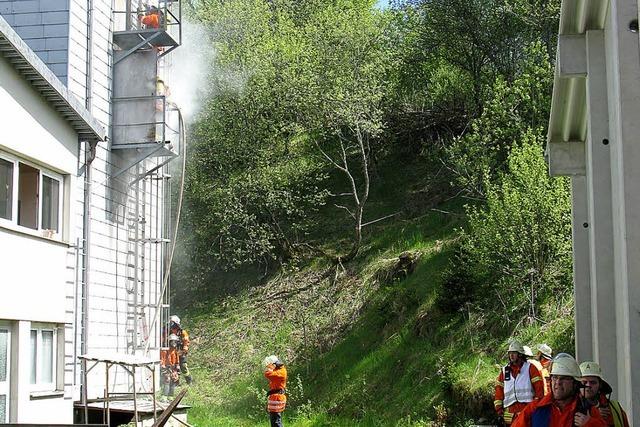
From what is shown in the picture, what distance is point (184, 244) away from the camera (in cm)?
3372

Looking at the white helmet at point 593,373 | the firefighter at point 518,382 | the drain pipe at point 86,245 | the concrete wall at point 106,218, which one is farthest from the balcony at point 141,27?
the white helmet at point 593,373

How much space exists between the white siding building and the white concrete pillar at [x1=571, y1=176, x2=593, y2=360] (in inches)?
315

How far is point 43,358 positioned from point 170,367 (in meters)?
8.01

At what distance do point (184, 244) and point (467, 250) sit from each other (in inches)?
562

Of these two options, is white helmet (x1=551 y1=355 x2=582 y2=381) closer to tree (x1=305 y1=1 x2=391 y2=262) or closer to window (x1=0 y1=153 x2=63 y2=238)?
window (x1=0 y1=153 x2=63 y2=238)

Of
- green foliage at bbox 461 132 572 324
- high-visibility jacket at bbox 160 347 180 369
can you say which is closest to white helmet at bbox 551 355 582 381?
green foliage at bbox 461 132 572 324

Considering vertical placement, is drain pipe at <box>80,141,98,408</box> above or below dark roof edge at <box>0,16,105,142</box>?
below

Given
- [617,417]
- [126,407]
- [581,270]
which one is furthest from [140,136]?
[617,417]

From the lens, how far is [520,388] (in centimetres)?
1188

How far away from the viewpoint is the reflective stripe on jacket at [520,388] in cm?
1178

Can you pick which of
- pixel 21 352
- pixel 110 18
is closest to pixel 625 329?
pixel 21 352

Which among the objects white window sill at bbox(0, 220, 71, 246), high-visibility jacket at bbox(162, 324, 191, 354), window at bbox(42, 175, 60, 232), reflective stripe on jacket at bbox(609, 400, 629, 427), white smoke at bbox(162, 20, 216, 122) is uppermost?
white smoke at bbox(162, 20, 216, 122)

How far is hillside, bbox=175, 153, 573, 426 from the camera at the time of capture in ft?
68.8

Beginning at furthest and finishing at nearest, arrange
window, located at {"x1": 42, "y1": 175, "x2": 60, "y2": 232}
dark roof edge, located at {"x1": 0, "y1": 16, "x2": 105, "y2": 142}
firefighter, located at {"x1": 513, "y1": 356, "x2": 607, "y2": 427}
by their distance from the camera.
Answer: window, located at {"x1": 42, "y1": 175, "x2": 60, "y2": 232} → dark roof edge, located at {"x1": 0, "y1": 16, "x2": 105, "y2": 142} → firefighter, located at {"x1": 513, "y1": 356, "x2": 607, "y2": 427}
